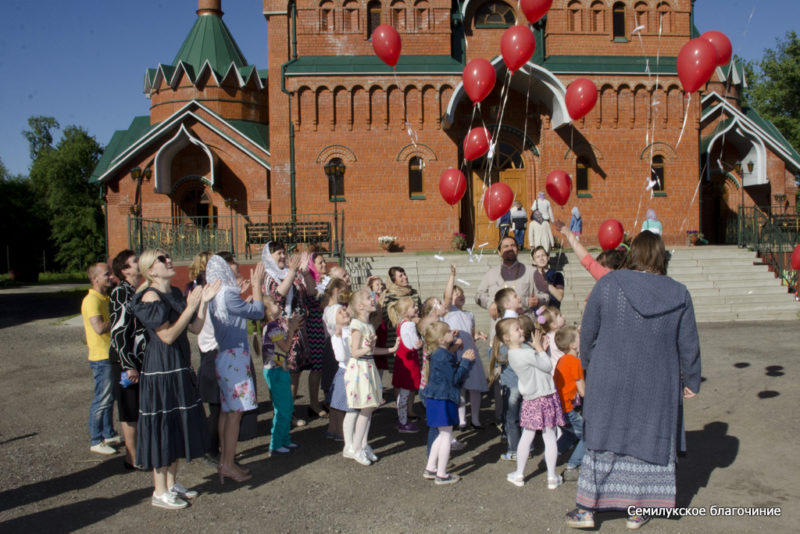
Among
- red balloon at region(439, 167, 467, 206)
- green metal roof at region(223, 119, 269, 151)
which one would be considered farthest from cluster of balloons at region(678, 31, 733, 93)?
green metal roof at region(223, 119, 269, 151)

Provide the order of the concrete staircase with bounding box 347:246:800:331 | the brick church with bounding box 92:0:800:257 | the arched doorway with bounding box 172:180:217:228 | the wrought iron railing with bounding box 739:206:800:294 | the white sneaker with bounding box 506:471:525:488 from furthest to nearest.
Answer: the arched doorway with bounding box 172:180:217:228 → the brick church with bounding box 92:0:800:257 → the wrought iron railing with bounding box 739:206:800:294 → the concrete staircase with bounding box 347:246:800:331 → the white sneaker with bounding box 506:471:525:488

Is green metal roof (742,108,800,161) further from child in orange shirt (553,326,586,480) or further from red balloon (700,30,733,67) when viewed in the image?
child in orange shirt (553,326,586,480)

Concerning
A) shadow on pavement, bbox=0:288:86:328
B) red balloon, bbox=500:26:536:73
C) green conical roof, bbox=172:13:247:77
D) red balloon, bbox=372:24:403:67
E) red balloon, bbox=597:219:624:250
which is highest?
green conical roof, bbox=172:13:247:77

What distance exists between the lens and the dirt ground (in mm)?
4441

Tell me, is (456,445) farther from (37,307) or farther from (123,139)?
(123,139)

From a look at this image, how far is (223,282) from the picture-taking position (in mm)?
5105

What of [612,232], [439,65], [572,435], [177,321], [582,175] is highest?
[439,65]

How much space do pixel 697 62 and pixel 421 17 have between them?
44.3 feet

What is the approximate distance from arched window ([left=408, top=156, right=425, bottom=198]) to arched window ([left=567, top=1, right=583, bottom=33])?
23.1 feet

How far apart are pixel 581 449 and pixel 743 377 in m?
4.55

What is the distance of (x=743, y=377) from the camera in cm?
852

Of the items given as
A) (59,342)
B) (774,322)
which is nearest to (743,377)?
(774,322)

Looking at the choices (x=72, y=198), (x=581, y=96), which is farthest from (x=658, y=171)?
(x=72, y=198)

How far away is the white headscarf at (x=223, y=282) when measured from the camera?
Result: 16.6ft
